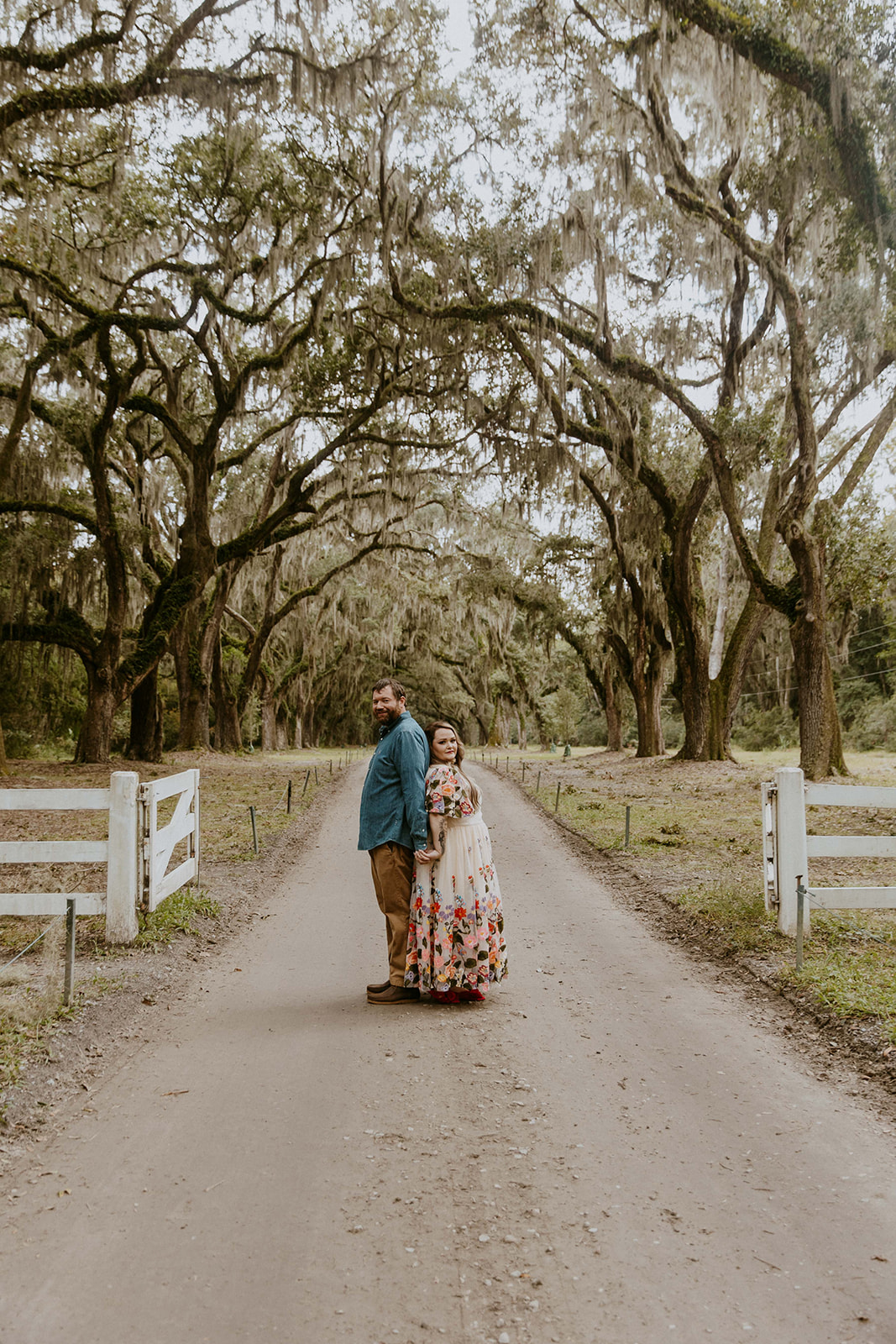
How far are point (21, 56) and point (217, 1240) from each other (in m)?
11.9

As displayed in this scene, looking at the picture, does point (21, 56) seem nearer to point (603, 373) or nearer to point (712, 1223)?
point (603, 373)

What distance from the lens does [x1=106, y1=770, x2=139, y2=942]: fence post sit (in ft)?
19.1

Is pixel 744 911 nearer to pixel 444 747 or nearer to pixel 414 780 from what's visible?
pixel 444 747

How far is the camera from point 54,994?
4723mm

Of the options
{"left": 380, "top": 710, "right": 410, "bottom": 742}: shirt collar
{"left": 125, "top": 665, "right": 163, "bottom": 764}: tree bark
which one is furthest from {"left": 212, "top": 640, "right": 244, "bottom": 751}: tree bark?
{"left": 380, "top": 710, "right": 410, "bottom": 742}: shirt collar

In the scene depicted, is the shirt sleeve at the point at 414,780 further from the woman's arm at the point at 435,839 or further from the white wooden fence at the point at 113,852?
the white wooden fence at the point at 113,852

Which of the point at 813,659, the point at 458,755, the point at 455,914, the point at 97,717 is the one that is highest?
the point at 813,659

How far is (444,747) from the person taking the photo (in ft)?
17.6

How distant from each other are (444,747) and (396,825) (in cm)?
52

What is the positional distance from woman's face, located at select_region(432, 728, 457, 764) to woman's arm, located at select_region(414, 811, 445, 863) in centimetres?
33

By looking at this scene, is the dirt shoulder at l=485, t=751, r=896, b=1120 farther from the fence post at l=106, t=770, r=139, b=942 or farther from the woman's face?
the fence post at l=106, t=770, r=139, b=942

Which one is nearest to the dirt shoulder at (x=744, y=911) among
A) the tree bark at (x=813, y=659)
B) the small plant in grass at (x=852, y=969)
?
the small plant in grass at (x=852, y=969)

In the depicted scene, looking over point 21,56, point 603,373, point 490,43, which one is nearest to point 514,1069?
point 21,56

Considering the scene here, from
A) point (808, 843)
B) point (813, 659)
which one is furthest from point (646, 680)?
point (808, 843)
